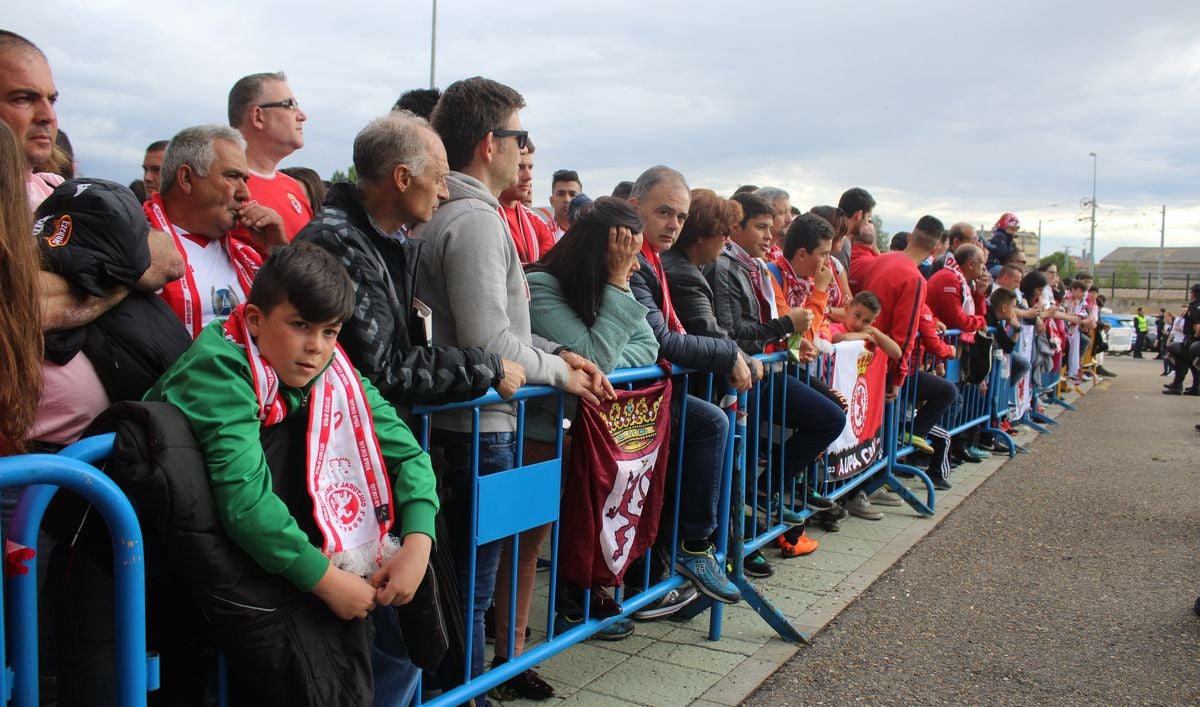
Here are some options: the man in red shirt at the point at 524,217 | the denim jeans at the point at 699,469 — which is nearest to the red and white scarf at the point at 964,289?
the man in red shirt at the point at 524,217

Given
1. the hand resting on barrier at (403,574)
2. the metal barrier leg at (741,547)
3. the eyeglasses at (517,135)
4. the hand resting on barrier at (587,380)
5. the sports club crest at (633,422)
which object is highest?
the eyeglasses at (517,135)

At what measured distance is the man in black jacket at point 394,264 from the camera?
2633 mm

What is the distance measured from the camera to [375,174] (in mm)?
2877

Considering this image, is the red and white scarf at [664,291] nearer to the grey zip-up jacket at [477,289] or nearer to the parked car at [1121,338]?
the grey zip-up jacket at [477,289]

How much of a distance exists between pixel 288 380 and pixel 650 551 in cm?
212

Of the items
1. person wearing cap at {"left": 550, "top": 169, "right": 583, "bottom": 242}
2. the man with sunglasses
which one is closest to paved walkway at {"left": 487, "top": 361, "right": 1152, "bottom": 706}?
the man with sunglasses

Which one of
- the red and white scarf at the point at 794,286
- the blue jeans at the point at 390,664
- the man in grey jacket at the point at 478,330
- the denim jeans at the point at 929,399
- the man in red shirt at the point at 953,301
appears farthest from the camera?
the man in red shirt at the point at 953,301

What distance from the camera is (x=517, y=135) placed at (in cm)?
352

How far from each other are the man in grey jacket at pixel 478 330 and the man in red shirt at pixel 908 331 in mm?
3999

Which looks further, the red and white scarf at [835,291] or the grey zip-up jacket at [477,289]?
the red and white scarf at [835,291]

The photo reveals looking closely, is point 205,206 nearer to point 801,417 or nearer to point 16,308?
point 16,308

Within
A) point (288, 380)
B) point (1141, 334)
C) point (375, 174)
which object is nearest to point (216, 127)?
point (375, 174)

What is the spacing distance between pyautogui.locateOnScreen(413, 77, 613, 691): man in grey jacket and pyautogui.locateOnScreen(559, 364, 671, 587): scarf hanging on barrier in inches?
6.8

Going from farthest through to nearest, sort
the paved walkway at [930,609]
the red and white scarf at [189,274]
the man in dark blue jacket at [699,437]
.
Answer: the man in dark blue jacket at [699,437] < the paved walkway at [930,609] < the red and white scarf at [189,274]
